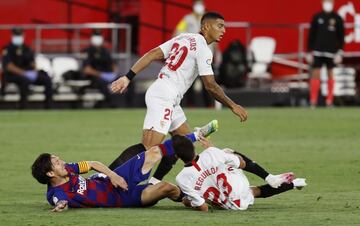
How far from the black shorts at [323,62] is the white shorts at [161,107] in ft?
53.9

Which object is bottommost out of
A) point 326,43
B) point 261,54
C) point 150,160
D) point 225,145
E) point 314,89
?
point 225,145

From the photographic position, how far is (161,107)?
13641 millimetres

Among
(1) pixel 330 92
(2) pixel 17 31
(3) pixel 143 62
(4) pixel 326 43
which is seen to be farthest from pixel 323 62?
(3) pixel 143 62

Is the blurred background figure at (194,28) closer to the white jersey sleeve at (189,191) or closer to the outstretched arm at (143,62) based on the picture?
the outstretched arm at (143,62)

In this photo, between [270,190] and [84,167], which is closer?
[84,167]

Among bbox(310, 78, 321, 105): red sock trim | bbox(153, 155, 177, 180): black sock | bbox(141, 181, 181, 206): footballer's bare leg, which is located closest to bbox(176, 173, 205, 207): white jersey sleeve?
bbox(141, 181, 181, 206): footballer's bare leg

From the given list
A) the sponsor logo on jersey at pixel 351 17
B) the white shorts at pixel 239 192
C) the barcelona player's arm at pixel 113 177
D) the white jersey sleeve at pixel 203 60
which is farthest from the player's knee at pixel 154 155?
the sponsor logo on jersey at pixel 351 17

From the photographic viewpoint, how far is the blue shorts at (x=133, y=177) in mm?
12383

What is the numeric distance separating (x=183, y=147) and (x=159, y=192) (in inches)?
27.4

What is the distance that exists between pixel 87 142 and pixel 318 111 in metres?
8.97

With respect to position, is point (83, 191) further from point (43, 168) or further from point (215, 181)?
point (215, 181)

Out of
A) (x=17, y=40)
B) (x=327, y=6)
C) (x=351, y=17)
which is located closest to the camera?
(x=17, y=40)

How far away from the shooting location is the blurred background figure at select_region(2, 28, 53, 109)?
29.4 metres

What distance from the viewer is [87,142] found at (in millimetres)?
21625
